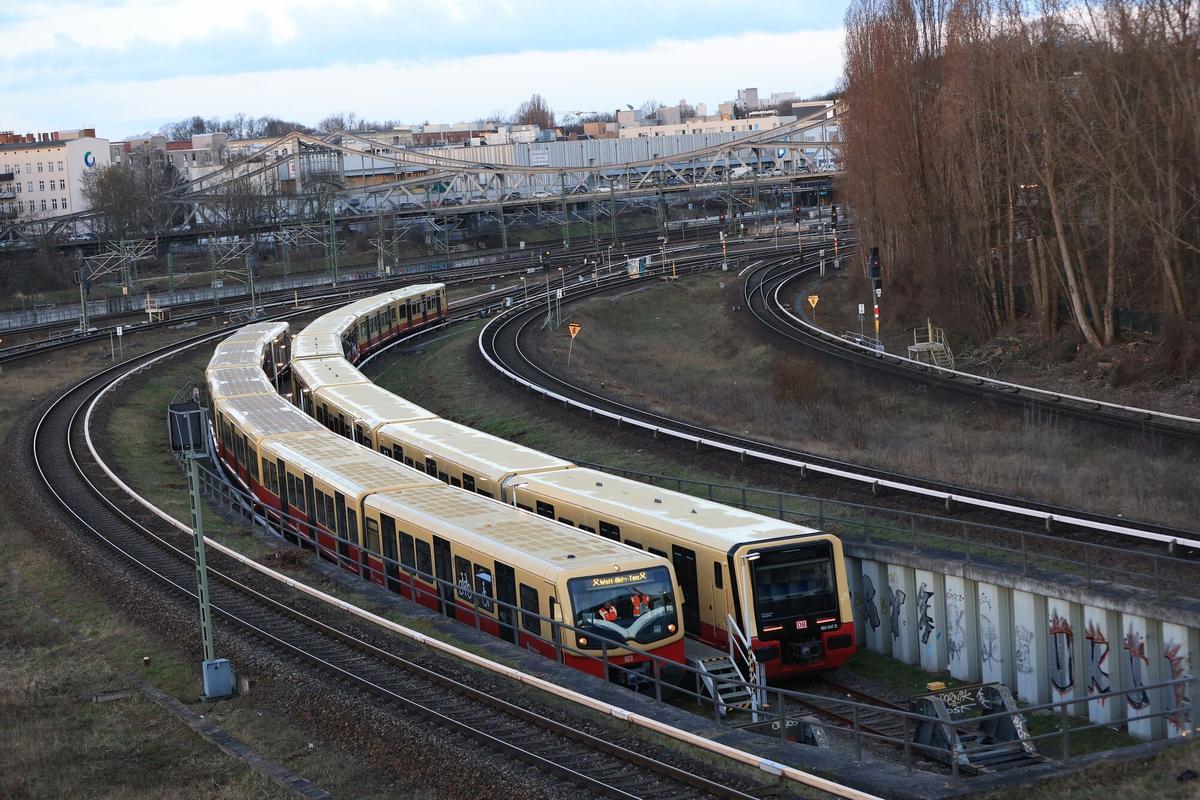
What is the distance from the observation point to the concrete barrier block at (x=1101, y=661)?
20.0 m

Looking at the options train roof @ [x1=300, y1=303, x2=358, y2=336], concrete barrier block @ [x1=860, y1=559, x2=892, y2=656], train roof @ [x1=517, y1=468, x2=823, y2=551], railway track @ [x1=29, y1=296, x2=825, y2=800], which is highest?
Result: train roof @ [x1=300, y1=303, x2=358, y2=336]

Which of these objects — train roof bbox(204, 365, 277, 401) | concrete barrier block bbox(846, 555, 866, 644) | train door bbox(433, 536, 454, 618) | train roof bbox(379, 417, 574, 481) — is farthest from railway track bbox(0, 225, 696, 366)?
concrete barrier block bbox(846, 555, 866, 644)

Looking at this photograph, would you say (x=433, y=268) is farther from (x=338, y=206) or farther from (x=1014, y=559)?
(x=1014, y=559)

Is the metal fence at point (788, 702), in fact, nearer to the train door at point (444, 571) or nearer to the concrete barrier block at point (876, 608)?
the train door at point (444, 571)

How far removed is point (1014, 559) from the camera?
918 inches

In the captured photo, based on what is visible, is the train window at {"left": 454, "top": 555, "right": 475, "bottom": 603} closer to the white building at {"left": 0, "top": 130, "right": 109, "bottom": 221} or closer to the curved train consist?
the curved train consist

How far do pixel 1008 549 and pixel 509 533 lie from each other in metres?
8.06

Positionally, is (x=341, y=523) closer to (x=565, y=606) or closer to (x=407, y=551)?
(x=407, y=551)

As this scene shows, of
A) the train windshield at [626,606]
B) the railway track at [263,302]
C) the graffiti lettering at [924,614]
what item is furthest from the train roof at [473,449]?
the railway track at [263,302]

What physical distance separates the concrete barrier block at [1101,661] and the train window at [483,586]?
8965 millimetres

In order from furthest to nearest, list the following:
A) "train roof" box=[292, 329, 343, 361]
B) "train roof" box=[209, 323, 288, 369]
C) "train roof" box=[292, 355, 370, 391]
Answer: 1. "train roof" box=[292, 329, 343, 361]
2. "train roof" box=[209, 323, 288, 369]
3. "train roof" box=[292, 355, 370, 391]

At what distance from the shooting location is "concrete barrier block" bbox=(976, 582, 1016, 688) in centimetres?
2189

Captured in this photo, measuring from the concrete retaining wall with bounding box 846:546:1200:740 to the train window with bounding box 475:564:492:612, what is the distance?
275 inches

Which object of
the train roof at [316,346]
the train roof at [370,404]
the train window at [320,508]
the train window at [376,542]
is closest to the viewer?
the train window at [376,542]
